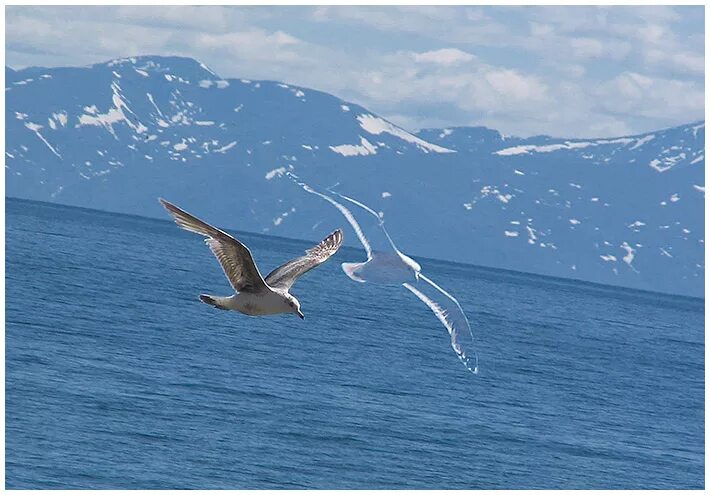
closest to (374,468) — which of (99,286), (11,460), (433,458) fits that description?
(433,458)

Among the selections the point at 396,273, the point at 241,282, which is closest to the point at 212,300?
the point at 241,282

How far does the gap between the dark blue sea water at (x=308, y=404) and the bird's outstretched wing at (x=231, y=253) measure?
53.7 m

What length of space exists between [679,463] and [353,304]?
281ft

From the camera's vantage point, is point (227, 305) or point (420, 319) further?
point (420, 319)

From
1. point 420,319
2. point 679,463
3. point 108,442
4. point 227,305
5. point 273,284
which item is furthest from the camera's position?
point 420,319

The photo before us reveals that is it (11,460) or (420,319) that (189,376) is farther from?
(420,319)

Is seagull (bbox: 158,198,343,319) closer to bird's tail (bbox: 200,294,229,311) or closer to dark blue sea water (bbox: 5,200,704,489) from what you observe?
bird's tail (bbox: 200,294,229,311)

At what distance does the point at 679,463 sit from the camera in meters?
105

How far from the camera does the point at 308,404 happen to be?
331 ft

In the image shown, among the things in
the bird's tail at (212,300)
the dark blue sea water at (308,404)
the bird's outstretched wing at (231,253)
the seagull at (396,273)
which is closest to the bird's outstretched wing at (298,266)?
the seagull at (396,273)

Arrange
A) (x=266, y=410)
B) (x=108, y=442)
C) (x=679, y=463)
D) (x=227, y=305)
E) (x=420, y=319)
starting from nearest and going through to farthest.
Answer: (x=227, y=305) < (x=108, y=442) < (x=266, y=410) < (x=679, y=463) < (x=420, y=319)

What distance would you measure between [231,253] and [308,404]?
79564 mm

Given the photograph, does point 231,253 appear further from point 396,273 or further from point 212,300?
point 396,273

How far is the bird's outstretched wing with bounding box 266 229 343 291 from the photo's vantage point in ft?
83.9
